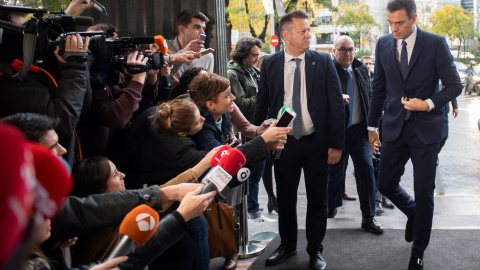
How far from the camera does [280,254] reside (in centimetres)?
453

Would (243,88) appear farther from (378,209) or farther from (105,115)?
(105,115)

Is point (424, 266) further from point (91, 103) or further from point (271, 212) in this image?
point (91, 103)

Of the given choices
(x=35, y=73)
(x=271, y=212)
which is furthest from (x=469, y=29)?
(x=35, y=73)

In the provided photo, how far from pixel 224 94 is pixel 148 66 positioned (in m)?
0.71

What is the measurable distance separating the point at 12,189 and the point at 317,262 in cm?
400

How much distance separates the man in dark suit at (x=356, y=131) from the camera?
17.7 feet

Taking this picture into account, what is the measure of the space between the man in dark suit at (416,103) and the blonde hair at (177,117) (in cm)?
176

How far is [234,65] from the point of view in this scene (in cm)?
609

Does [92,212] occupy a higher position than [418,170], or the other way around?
[92,212]

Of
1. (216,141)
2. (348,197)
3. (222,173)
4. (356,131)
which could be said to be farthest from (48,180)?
(348,197)

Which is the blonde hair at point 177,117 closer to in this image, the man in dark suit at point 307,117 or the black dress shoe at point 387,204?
the man in dark suit at point 307,117

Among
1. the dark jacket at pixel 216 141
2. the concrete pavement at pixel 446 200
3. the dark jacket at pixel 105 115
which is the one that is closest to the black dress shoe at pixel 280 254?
the concrete pavement at pixel 446 200

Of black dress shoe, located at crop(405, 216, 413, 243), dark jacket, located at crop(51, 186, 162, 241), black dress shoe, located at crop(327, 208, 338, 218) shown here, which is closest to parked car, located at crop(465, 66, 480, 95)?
black dress shoe, located at crop(327, 208, 338, 218)

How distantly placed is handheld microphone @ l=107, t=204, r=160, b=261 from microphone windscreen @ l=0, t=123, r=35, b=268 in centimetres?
128
